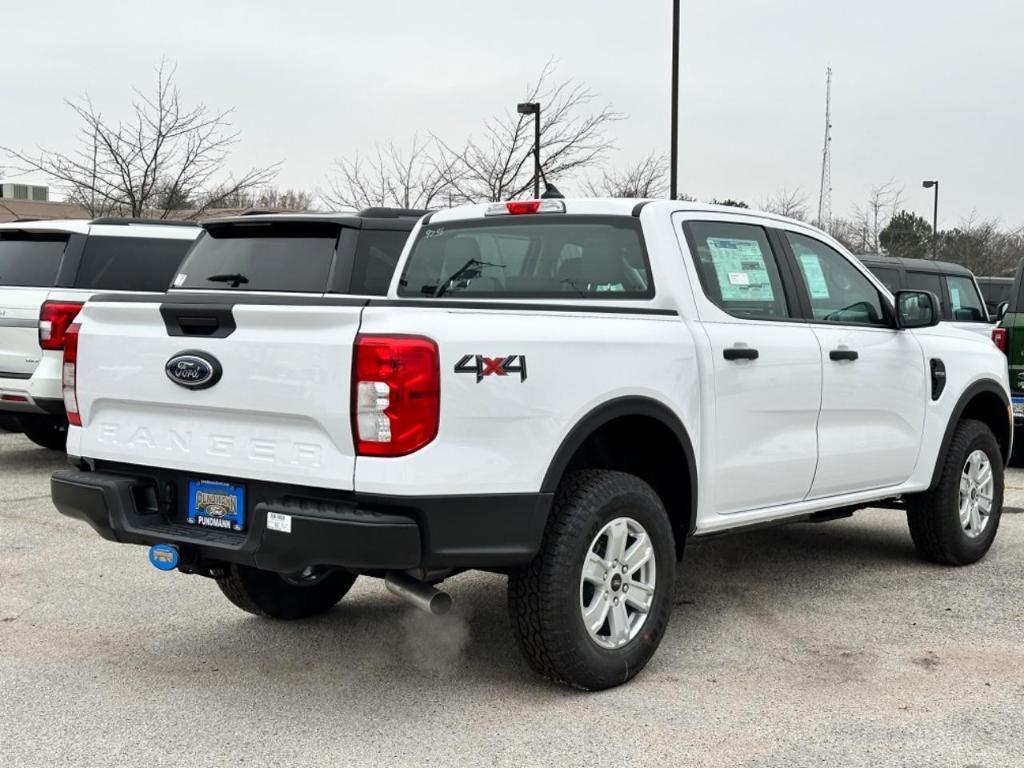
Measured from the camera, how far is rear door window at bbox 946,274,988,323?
45.8ft

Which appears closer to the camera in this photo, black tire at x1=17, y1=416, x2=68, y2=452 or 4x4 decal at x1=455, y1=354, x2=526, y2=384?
4x4 decal at x1=455, y1=354, x2=526, y2=384

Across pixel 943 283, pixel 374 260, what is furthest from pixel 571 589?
pixel 943 283

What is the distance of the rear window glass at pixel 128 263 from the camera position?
997cm

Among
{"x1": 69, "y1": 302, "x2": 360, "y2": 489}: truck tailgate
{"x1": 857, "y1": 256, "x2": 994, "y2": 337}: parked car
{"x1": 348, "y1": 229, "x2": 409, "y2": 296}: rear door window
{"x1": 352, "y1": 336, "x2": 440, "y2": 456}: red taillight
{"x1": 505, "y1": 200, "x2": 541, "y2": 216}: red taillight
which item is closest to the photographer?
{"x1": 352, "y1": 336, "x2": 440, "y2": 456}: red taillight

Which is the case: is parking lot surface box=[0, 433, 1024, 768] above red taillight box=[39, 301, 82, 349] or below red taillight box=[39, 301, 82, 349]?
below


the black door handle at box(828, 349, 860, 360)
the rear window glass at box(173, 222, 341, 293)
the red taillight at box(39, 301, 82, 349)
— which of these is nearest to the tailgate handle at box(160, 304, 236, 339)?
the rear window glass at box(173, 222, 341, 293)

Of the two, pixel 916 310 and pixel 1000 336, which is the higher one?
pixel 916 310

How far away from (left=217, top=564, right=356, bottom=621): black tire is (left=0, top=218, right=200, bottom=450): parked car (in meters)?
4.58

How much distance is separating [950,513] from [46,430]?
7.91 m

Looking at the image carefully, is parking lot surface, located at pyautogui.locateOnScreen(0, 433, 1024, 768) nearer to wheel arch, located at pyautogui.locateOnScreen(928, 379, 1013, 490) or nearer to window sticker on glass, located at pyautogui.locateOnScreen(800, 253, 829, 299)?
wheel arch, located at pyautogui.locateOnScreen(928, 379, 1013, 490)

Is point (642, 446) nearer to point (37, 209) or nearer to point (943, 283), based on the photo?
point (943, 283)

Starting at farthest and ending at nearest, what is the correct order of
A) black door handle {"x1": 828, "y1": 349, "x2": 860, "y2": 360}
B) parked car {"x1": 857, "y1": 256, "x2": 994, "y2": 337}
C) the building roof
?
the building roof, parked car {"x1": 857, "y1": 256, "x2": 994, "y2": 337}, black door handle {"x1": 828, "y1": 349, "x2": 860, "y2": 360}

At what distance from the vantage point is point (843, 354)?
5.57 metres

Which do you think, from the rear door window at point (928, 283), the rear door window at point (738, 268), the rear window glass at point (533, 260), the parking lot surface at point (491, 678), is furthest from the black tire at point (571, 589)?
the rear door window at point (928, 283)
